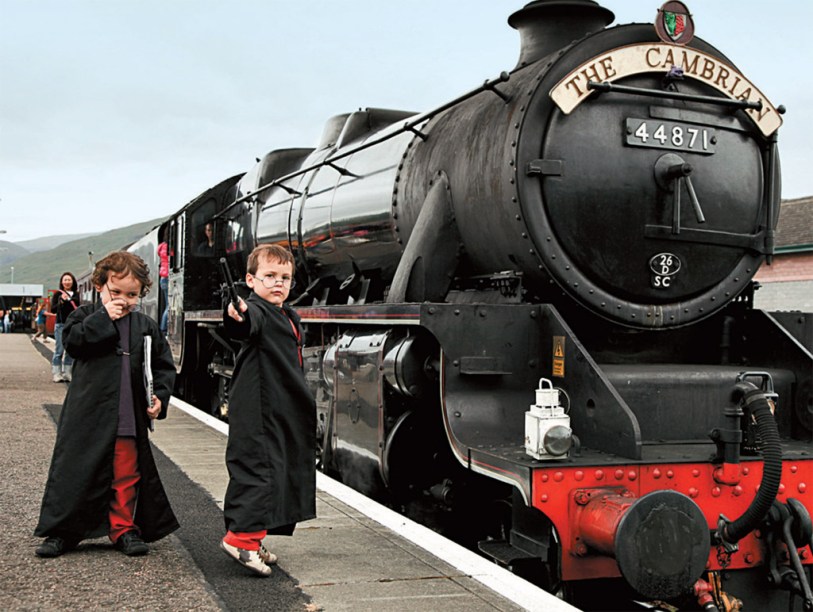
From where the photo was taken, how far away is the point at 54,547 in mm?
3645

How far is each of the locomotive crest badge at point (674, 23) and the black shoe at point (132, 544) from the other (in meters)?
3.53

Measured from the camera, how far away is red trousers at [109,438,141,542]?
3717 mm

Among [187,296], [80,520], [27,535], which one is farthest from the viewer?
[187,296]

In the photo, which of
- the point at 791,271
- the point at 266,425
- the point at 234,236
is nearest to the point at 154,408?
the point at 266,425

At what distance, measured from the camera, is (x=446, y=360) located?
436 cm

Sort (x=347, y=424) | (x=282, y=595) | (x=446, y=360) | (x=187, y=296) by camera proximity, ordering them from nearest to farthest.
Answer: (x=282, y=595), (x=446, y=360), (x=347, y=424), (x=187, y=296)

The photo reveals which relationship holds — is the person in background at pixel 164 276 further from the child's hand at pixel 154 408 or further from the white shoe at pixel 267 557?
the white shoe at pixel 267 557

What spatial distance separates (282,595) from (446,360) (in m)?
1.49

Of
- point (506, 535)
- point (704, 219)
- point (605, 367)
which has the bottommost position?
point (506, 535)

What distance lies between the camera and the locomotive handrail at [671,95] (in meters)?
4.52

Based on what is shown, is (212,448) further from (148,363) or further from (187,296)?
(187,296)

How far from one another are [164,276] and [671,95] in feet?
31.3

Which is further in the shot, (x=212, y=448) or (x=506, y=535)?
(x=212, y=448)

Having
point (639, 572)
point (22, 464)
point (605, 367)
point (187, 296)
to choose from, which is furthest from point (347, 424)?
point (187, 296)
